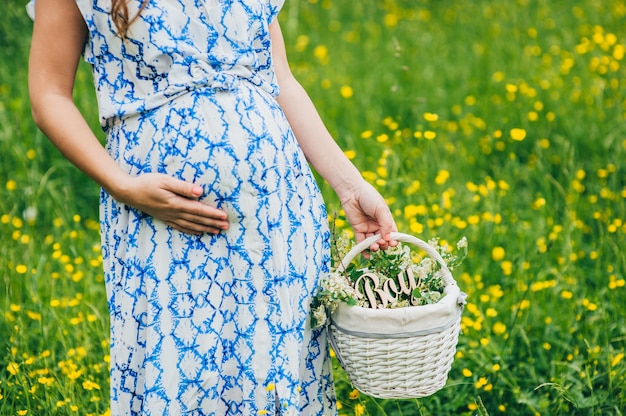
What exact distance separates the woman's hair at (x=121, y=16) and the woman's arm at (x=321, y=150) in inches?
13.8

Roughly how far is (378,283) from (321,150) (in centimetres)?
30

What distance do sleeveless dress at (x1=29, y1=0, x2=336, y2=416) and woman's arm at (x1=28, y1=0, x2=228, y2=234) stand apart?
0.03m

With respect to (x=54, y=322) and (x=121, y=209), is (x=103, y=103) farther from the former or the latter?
(x=54, y=322)

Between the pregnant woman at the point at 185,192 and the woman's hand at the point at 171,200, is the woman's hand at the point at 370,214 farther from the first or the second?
the woman's hand at the point at 171,200

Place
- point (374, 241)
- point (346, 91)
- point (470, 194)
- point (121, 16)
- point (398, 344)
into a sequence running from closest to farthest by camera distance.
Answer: point (121, 16), point (398, 344), point (374, 241), point (470, 194), point (346, 91)

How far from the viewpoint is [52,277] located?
106 inches

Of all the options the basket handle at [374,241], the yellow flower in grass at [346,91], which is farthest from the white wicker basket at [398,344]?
the yellow flower in grass at [346,91]

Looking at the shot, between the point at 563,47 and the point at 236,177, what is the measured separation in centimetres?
351

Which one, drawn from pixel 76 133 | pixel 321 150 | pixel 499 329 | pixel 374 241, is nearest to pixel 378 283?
pixel 374 241

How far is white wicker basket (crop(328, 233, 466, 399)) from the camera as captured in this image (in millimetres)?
1523

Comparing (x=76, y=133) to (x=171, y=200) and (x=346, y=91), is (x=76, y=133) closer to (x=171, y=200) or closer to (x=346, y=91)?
(x=171, y=200)

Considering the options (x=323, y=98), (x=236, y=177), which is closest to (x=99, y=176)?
(x=236, y=177)

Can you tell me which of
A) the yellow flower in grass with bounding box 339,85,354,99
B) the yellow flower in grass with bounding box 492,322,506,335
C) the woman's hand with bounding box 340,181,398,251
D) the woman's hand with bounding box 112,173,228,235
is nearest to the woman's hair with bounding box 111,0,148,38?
the woman's hand with bounding box 112,173,228,235

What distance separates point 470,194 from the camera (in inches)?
122
